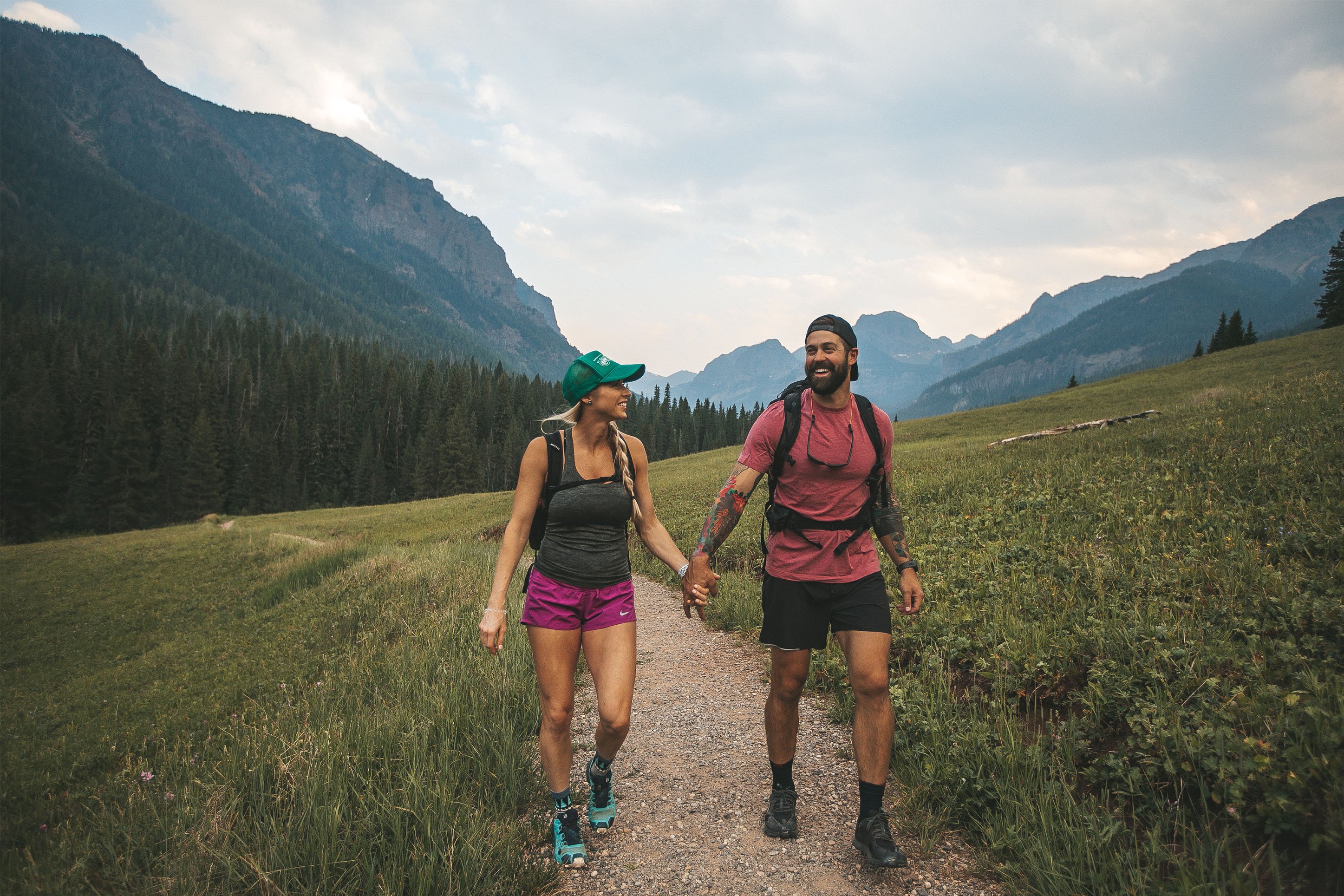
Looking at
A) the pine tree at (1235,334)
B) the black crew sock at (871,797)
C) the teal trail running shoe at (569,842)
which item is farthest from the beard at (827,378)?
the pine tree at (1235,334)

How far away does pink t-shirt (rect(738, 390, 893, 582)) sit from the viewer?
12.2 feet

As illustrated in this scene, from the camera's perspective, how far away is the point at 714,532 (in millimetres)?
4105

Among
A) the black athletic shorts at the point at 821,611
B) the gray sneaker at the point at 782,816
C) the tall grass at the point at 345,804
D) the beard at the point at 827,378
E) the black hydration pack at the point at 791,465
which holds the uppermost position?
the beard at the point at 827,378

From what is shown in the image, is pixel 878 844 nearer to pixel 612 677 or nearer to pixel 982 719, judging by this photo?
pixel 982 719

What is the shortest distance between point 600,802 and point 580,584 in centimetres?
154

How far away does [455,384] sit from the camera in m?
98.2

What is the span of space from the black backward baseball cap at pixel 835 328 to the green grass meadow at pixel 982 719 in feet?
9.19

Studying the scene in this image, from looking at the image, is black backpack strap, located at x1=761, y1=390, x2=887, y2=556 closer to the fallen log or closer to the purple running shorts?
the purple running shorts

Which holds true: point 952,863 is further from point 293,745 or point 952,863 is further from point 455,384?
point 455,384

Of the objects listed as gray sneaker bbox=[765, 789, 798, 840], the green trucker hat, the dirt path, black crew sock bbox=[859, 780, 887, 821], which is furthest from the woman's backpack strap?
black crew sock bbox=[859, 780, 887, 821]

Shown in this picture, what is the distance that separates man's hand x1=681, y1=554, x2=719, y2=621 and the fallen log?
769 inches

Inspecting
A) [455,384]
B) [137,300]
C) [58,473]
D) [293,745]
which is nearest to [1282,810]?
[293,745]

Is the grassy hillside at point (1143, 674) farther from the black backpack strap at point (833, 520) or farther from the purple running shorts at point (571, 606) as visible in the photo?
the purple running shorts at point (571, 606)

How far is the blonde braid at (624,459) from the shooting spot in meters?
4.05
